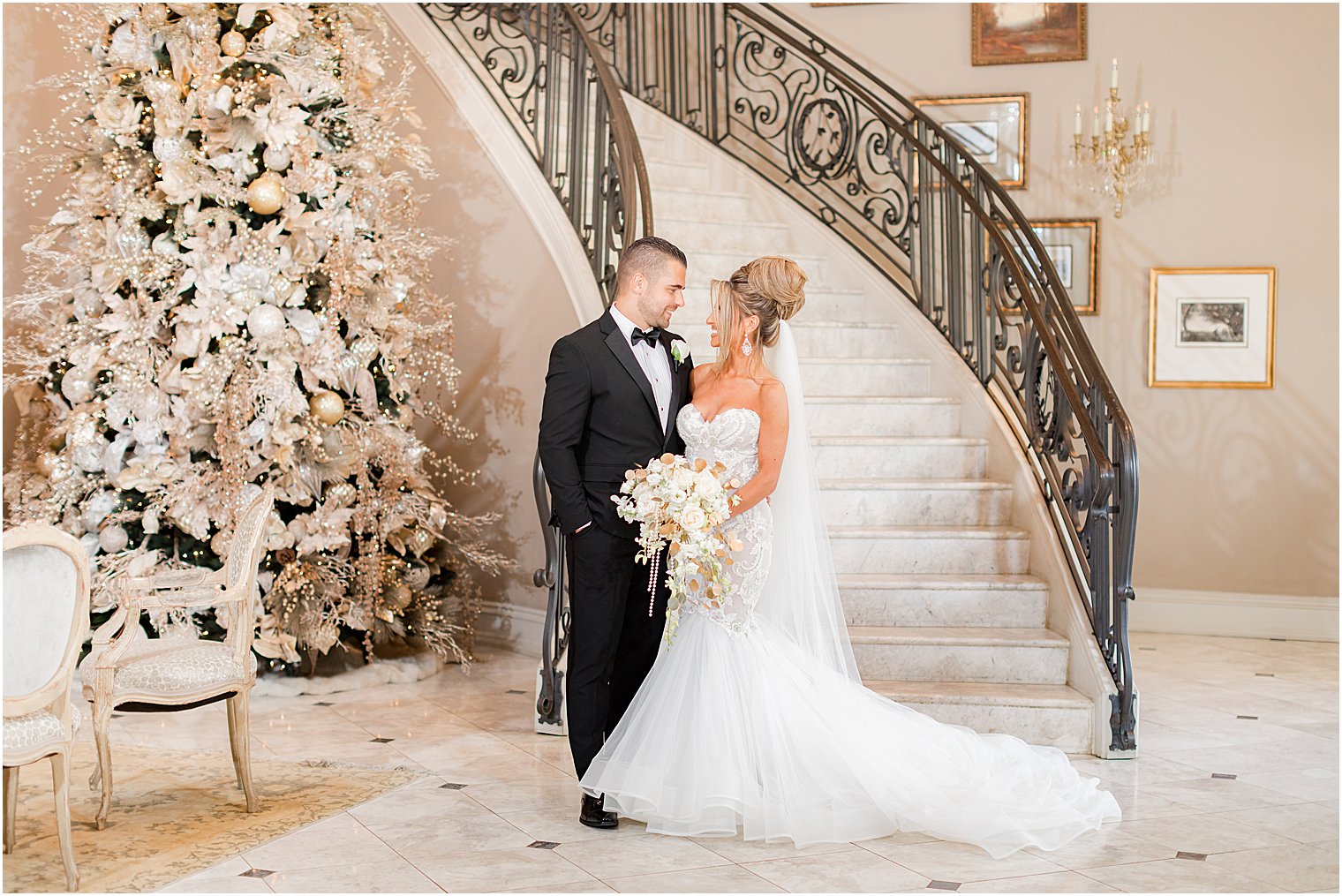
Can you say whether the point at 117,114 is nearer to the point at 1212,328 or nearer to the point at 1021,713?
the point at 1021,713

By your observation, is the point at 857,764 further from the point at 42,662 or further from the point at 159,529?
the point at 159,529

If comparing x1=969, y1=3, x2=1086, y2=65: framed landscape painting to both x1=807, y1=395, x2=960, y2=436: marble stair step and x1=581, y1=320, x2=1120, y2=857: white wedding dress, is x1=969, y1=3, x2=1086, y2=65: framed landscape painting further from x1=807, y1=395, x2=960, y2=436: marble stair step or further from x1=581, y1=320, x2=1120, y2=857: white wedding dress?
x1=581, y1=320, x2=1120, y2=857: white wedding dress

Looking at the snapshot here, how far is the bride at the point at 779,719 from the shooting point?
3.78m

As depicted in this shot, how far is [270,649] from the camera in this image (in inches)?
225

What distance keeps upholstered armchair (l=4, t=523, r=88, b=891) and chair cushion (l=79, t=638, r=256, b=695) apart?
0.41 m

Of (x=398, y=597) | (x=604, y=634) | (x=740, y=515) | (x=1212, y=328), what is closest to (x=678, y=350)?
(x=740, y=515)

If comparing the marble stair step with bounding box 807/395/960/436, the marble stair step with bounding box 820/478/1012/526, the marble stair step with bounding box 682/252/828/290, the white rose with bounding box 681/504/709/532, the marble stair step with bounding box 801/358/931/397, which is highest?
the marble stair step with bounding box 682/252/828/290

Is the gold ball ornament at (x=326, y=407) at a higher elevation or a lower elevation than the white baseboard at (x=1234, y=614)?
higher

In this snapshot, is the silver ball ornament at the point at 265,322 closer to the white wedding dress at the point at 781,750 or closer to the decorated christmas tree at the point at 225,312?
the decorated christmas tree at the point at 225,312

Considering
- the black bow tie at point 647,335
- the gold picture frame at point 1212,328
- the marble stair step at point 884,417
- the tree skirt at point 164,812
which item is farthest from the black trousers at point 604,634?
the gold picture frame at point 1212,328

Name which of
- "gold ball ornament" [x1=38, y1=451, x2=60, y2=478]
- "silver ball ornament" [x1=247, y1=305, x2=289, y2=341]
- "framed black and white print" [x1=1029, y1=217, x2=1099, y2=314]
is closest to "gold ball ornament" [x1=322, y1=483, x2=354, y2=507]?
"silver ball ornament" [x1=247, y1=305, x2=289, y2=341]

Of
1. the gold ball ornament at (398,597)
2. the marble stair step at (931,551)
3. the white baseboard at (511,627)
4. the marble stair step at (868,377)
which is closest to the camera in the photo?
the marble stair step at (931,551)

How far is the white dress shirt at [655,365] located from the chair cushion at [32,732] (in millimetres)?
1918

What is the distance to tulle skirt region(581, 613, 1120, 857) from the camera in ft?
12.3
